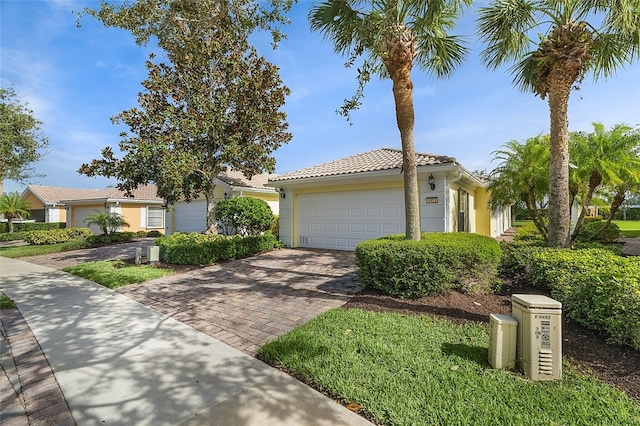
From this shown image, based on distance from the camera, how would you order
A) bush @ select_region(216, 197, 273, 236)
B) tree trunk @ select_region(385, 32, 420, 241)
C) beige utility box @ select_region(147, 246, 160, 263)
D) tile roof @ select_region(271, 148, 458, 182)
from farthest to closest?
bush @ select_region(216, 197, 273, 236) < tile roof @ select_region(271, 148, 458, 182) < beige utility box @ select_region(147, 246, 160, 263) < tree trunk @ select_region(385, 32, 420, 241)

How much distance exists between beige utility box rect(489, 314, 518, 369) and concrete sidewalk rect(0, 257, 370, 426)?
5.64ft

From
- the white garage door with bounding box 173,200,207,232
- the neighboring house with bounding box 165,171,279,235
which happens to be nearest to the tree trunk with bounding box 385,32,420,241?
the neighboring house with bounding box 165,171,279,235

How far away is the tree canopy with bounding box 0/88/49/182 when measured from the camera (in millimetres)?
18297

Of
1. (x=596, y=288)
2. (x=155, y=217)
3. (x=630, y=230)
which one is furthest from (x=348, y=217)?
(x=630, y=230)

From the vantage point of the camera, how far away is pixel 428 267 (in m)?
5.62

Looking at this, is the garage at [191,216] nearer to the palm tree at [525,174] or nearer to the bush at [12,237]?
the bush at [12,237]

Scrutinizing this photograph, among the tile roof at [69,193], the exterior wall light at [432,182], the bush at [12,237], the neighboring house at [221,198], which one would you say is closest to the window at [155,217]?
the tile roof at [69,193]

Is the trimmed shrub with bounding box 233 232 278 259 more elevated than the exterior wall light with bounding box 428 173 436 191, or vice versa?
the exterior wall light with bounding box 428 173 436 191

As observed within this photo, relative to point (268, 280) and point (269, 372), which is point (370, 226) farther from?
point (269, 372)

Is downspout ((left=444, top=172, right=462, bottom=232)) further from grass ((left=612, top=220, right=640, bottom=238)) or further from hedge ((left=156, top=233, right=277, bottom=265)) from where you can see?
grass ((left=612, top=220, right=640, bottom=238))

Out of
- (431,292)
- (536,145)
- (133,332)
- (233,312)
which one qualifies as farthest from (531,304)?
(536,145)

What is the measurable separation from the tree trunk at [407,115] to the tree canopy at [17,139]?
78.6 feet

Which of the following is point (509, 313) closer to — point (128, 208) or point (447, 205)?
point (447, 205)

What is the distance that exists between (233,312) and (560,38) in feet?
31.4
